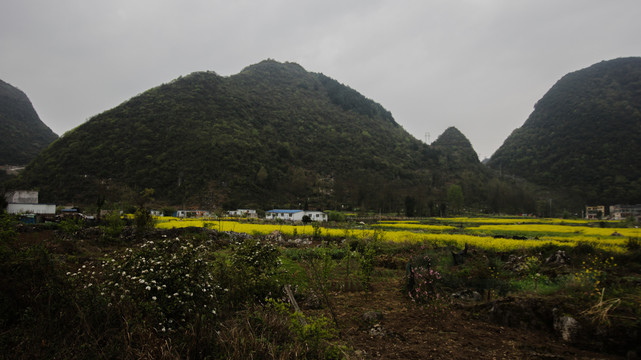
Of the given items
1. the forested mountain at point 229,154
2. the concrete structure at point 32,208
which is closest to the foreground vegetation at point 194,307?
the concrete structure at point 32,208

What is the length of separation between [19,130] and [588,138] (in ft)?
646

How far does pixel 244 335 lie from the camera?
323 centimetres

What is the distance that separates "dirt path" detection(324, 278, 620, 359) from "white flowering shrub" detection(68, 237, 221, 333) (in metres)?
2.18

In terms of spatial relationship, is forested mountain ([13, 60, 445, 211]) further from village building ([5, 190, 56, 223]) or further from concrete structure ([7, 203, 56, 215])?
concrete structure ([7, 203, 56, 215])

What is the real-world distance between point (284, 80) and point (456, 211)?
113 m

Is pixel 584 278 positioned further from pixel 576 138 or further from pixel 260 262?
pixel 576 138

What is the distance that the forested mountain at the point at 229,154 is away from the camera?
58.2m

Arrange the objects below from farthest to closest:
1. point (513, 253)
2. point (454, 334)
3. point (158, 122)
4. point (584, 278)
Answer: point (158, 122) → point (513, 253) → point (584, 278) → point (454, 334)

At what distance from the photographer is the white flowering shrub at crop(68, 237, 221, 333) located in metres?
3.32

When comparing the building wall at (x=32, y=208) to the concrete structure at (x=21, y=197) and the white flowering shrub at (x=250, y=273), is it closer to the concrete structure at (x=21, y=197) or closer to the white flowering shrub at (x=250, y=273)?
the concrete structure at (x=21, y=197)

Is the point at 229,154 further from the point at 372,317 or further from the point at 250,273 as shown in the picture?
the point at 372,317

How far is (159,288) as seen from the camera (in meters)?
3.33

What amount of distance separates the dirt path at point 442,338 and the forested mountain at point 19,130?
387ft

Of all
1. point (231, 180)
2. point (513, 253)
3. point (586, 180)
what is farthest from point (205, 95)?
point (586, 180)
